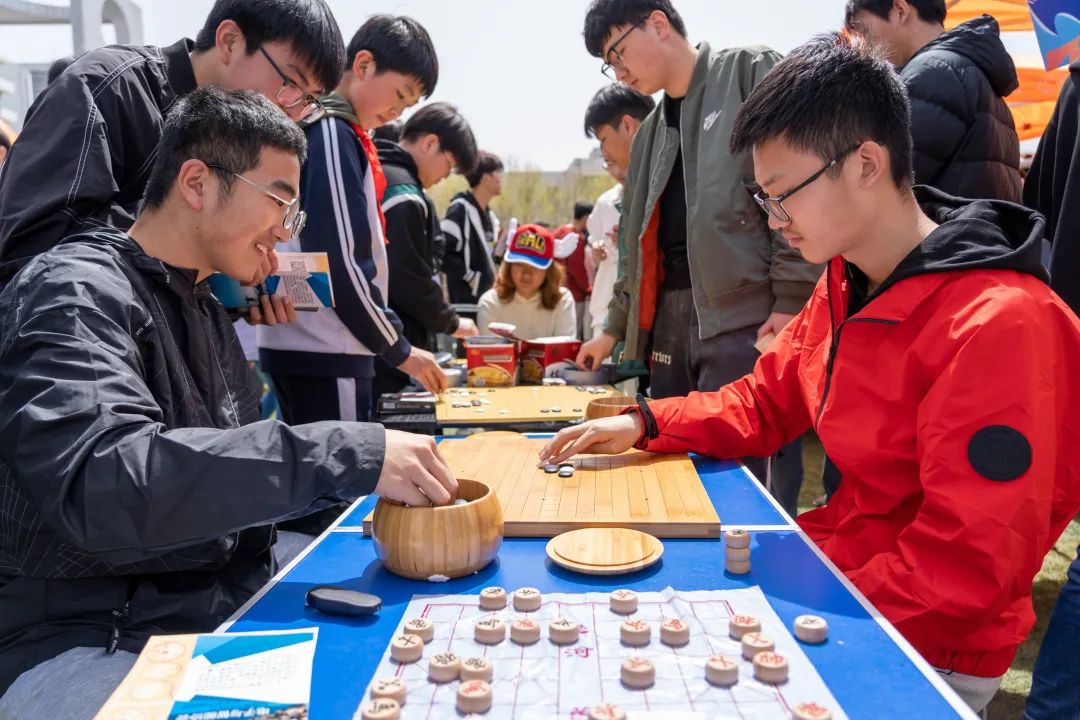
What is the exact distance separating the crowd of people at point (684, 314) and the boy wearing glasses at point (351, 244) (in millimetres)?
14

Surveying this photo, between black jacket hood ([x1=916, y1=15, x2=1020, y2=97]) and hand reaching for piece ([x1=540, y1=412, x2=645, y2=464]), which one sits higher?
black jacket hood ([x1=916, y1=15, x2=1020, y2=97])

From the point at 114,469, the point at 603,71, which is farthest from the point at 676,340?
the point at 114,469

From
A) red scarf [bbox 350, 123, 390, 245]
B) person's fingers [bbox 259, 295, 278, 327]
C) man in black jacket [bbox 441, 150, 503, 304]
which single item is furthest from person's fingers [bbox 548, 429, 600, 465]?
man in black jacket [bbox 441, 150, 503, 304]

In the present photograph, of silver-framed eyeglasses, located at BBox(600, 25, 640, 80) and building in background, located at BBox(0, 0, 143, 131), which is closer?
silver-framed eyeglasses, located at BBox(600, 25, 640, 80)

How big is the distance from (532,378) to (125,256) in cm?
232

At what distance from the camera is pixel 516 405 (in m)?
3.01

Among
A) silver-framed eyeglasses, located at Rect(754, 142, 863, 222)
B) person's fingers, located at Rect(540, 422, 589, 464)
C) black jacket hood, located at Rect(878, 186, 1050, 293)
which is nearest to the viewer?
black jacket hood, located at Rect(878, 186, 1050, 293)

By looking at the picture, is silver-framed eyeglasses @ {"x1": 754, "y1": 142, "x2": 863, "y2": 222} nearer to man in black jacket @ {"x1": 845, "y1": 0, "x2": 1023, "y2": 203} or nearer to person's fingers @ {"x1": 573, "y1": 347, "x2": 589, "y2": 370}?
man in black jacket @ {"x1": 845, "y1": 0, "x2": 1023, "y2": 203}

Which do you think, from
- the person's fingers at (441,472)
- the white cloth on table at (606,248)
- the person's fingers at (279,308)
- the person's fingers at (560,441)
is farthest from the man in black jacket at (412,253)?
the person's fingers at (441,472)

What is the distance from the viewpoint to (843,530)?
1541 millimetres

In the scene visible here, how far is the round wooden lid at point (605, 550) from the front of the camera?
4.01 feet

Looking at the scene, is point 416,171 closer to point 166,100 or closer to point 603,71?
point 603,71

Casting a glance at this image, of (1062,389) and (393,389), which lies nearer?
(1062,389)

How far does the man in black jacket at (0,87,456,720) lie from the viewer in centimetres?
113
